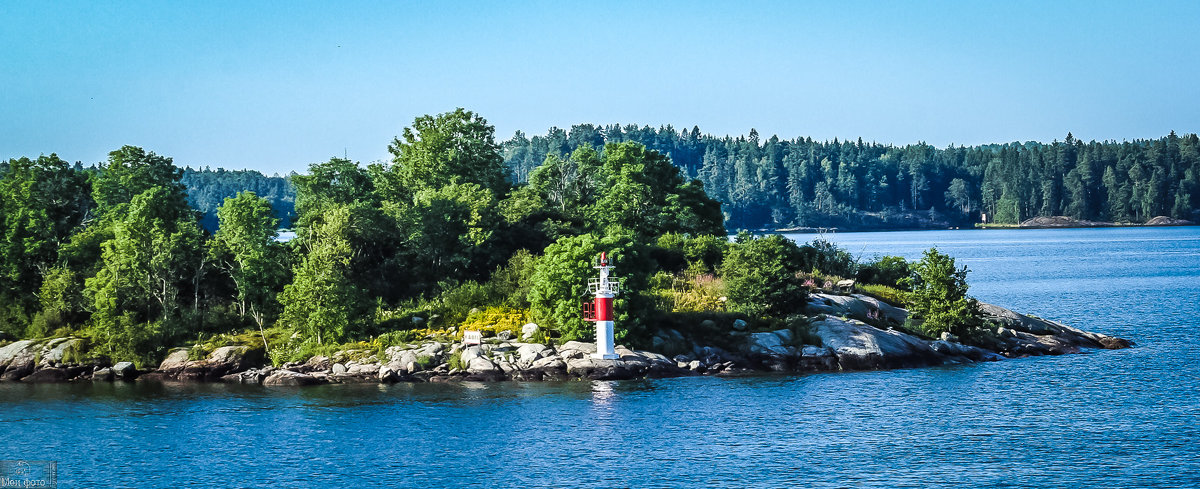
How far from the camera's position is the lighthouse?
45875 mm

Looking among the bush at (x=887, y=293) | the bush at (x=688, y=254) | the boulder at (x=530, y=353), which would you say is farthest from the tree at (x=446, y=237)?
the bush at (x=887, y=293)

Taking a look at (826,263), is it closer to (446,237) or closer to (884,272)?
(884,272)

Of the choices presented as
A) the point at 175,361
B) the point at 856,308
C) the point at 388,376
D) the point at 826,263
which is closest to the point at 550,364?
the point at 388,376

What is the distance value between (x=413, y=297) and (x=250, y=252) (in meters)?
8.76

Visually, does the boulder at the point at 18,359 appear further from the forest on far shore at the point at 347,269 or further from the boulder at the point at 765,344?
the boulder at the point at 765,344

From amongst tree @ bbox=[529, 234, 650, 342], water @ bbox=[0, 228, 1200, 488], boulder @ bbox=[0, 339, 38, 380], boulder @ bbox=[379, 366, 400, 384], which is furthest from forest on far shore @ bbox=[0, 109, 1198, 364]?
water @ bbox=[0, 228, 1200, 488]

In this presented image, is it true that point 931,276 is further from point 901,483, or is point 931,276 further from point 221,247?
point 221,247

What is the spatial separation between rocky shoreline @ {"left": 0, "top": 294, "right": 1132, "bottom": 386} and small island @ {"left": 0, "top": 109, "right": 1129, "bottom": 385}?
0.10 m

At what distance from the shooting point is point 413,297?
182ft

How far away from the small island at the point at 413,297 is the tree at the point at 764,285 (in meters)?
0.10

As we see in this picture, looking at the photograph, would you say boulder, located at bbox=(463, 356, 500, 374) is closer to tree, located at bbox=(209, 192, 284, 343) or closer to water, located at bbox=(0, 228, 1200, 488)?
water, located at bbox=(0, 228, 1200, 488)

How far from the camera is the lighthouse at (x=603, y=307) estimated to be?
45875mm

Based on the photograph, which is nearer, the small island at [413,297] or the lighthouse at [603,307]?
the lighthouse at [603,307]

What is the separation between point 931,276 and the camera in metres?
51.8
